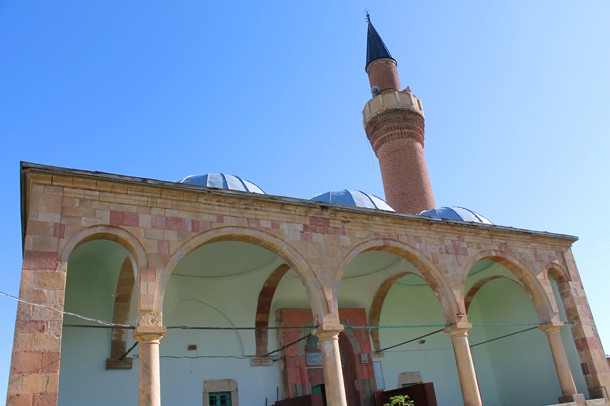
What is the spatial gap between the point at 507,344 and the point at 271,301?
20.3ft

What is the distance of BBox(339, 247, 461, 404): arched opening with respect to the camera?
11.4 m

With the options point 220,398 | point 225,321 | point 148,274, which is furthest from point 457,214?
point 148,274

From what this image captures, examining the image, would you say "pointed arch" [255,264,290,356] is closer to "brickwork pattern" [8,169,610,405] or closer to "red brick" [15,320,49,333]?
"brickwork pattern" [8,169,610,405]

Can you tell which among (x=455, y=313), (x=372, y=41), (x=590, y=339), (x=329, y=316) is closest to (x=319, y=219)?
(x=329, y=316)

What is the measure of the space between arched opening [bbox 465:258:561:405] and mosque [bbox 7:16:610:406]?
1.5 inches

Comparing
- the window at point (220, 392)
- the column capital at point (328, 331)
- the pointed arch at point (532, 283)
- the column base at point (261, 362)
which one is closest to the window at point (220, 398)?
the window at point (220, 392)

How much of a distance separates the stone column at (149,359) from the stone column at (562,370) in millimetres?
7438

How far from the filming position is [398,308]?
41.2 ft

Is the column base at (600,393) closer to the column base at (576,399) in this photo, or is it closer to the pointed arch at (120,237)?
the column base at (576,399)

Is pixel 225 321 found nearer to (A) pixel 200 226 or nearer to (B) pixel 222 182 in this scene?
(B) pixel 222 182

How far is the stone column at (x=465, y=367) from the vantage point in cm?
836

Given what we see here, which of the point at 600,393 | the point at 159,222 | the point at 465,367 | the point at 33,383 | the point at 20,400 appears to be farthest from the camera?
the point at 600,393

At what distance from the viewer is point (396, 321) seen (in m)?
12.4

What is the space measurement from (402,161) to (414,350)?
5.69m
